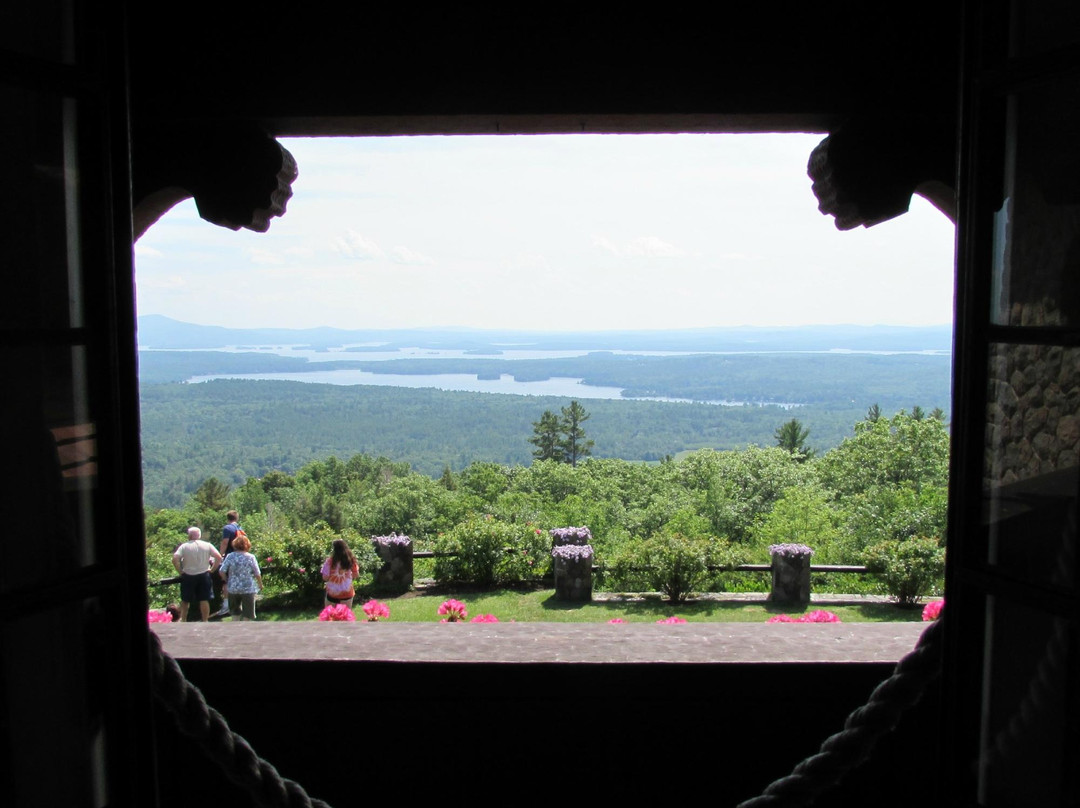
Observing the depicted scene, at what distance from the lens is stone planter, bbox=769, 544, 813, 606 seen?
866 centimetres

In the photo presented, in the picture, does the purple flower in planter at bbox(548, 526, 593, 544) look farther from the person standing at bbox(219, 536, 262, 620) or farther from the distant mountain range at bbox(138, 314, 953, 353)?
the distant mountain range at bbox(138, 314, 953, 353)

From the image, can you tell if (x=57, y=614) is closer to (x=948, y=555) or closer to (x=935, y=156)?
(x=948, y=555)

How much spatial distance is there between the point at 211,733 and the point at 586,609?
8.16 m

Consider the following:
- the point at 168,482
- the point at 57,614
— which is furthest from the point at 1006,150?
the point at 168,482

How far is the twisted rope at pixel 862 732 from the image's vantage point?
1365mm

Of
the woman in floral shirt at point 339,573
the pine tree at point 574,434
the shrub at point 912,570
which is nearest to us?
the woman in floral shirt at point 339,573

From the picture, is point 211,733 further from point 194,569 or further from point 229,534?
point 229,534

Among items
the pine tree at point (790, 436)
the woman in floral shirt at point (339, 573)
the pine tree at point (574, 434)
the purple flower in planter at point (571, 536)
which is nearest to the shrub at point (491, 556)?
the purple flower in planter at point (571, 536)

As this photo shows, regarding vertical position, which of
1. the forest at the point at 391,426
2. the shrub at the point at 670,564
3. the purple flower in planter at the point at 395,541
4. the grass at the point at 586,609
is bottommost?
the forest at the point at 391,426

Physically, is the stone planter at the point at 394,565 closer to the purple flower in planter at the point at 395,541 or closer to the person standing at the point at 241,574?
the purple flower in planter at the point at 395,541

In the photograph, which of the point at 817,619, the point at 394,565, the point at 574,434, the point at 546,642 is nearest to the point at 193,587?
the point at 394,565

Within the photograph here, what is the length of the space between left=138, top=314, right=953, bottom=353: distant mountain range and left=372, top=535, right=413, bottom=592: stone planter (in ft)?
272

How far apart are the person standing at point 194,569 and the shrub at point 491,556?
3.91 metres

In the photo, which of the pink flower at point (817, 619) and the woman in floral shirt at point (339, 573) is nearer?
the pink flower at point (817, 619)
